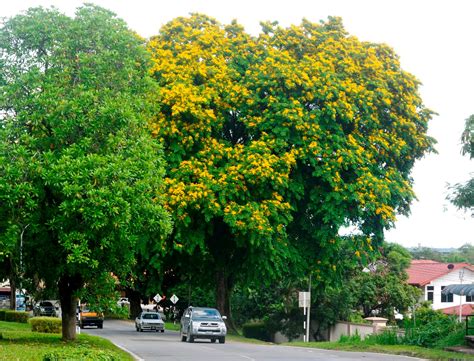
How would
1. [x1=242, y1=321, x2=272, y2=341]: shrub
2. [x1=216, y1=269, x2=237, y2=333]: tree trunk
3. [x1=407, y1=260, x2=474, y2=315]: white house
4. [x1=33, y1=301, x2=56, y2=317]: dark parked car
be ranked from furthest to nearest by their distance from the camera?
[x1=407, y1=260, x2=474, y2=315]: white house
[x1=242, y1=321, x2=272, y2=341]: shrub
[x1=33, y1=301, x2=56, y2=317]: dark parked car
[x1=216, y1=269, x2=237, y2=333]: tree trunk

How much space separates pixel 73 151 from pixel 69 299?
5.90 meters

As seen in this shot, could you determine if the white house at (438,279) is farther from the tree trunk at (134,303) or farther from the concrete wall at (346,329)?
the tree trunk at (134,303)

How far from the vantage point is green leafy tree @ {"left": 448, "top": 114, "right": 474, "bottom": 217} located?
97.1 ft

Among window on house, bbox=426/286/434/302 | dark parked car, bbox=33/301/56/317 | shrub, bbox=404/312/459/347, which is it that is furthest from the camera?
window on house, bbox=426/286/434/302

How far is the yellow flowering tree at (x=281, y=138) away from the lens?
36625 millimetres

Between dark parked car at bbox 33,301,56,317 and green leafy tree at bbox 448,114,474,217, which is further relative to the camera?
dark parked car at bbox 33,301,56,317

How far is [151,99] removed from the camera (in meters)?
30.0

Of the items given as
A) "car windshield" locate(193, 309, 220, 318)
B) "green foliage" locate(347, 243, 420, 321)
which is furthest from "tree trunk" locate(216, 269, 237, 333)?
"green foliage" locate(347, 243, 420, 321)

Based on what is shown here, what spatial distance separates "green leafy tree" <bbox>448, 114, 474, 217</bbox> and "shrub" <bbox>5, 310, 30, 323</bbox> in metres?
26.6

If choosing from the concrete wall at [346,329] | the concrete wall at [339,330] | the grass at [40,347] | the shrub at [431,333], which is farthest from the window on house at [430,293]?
the grass at [40,347]

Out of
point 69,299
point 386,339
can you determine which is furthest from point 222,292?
point 69,299

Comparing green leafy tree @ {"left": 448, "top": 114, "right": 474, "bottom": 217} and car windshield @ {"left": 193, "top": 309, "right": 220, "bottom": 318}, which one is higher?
green leafy tree @ {"left": 448, "top": 114, "right": 474, "bottom": 217}

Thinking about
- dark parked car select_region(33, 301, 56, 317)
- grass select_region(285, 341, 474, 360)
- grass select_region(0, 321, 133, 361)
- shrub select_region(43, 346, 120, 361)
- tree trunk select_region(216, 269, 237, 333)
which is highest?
tree trunk select_region(216, 269, 237, 333)

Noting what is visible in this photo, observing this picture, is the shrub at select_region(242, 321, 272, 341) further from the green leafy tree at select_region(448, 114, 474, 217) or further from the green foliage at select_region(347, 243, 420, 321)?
the green leafy tree at select_region(448, 114, 474, 217)
